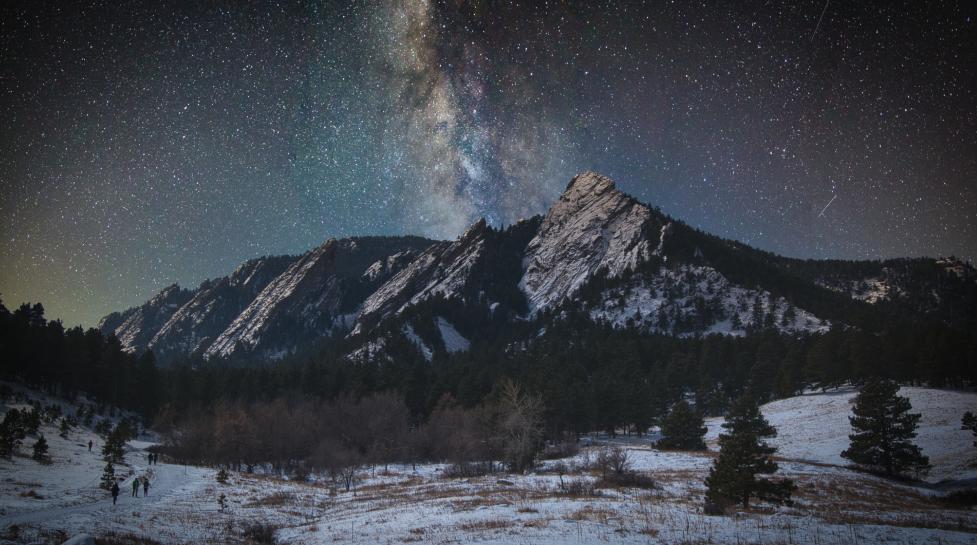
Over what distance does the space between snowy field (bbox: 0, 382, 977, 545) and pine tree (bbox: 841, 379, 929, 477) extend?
250cm

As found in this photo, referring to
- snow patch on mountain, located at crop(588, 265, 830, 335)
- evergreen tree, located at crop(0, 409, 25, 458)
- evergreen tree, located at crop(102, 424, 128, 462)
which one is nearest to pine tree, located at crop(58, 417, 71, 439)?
evergreen tree, located at crop(102, 424, 128, 462)

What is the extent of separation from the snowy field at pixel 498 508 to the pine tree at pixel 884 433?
2.50 metres

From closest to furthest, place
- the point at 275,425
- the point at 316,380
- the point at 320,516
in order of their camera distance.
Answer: the point at 320,516 < the point at 275,425 < the point at 316,380

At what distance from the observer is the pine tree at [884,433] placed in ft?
130

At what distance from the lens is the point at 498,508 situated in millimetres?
24016

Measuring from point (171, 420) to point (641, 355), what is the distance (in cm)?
9886

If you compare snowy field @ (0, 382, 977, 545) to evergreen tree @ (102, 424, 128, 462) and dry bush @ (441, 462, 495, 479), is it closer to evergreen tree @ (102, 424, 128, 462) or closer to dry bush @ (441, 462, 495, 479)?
evergreen tree @ (102, 424, 128, 462)

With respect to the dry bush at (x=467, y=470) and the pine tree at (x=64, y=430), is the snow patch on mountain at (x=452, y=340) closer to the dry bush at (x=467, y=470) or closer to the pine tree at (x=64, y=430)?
the dry bush at (x=467, y=470)

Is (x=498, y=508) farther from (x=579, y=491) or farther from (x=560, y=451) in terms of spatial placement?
(x=560, y=451)

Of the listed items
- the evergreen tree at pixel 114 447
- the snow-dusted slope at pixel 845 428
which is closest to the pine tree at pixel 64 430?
the evergreen tree at pixel 114 447

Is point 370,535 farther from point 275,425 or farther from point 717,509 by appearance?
point 275,425

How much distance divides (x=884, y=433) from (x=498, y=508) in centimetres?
3816

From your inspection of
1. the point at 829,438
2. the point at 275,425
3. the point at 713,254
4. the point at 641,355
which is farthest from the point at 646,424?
the point at 713,254

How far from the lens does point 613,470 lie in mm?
38219
